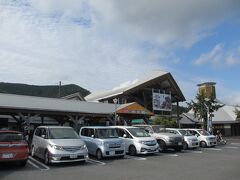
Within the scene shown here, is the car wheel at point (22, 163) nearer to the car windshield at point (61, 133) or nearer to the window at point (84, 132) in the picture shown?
the car windshield at point (61, 133)

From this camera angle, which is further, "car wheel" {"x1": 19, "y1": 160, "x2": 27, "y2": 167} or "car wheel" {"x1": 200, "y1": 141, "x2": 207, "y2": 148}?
"car wheel" {"x1": 200, "y1": 141, "x2": 207, "y2": 148}

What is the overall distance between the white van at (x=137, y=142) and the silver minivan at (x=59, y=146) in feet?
13.4

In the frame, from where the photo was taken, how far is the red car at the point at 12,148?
11.8 m

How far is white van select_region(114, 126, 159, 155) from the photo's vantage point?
17.0 metres

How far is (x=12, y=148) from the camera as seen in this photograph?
12000 millimetres

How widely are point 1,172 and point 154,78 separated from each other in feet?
101

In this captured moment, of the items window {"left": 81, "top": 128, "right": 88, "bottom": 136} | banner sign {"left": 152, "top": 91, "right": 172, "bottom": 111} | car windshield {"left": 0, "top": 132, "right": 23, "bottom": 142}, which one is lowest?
car windshield {"left": 0, "top": 132, "right": 23, "bottom": 142}

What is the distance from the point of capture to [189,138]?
22188 millimetres

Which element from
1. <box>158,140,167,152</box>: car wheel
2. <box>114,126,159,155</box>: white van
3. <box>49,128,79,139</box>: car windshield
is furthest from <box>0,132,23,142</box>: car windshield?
<box>158,140,167,152</box>: car wheel

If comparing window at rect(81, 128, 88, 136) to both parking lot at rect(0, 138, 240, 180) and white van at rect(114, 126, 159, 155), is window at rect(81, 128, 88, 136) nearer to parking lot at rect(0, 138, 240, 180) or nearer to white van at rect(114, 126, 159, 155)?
white van at rect(114, 126, 159, 155)

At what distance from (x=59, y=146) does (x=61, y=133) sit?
1358mm

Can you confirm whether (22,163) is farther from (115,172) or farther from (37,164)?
(115,172)

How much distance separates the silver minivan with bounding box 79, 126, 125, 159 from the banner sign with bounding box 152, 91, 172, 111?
24910mm

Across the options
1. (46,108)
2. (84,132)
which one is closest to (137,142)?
(84,132)
